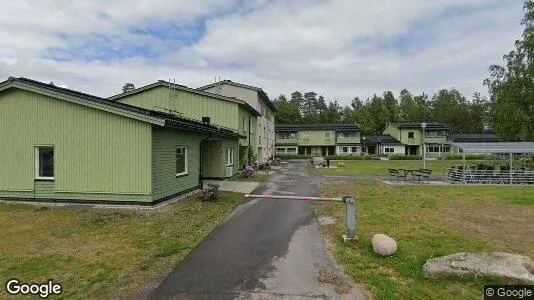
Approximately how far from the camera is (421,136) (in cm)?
6506

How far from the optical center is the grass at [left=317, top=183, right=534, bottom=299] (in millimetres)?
5922

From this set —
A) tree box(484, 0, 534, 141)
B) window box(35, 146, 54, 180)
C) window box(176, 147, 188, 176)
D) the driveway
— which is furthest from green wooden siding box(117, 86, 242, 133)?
tree box(484, 0, 534, 141)

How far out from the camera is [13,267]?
21.7 feet

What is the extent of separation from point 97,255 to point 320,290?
501cm

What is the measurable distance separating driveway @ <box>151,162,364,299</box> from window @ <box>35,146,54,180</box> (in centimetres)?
785

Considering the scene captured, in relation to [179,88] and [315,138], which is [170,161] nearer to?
[179,88]

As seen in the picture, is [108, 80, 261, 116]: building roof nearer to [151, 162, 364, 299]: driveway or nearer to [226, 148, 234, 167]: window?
[226, 148, 234, 167]: window

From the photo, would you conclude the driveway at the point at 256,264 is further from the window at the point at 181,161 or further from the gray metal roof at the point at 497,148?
the gray metal roof at the point at 497,148

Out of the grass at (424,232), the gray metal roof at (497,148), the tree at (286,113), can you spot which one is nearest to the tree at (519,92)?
the gray metal roof at (497,148)

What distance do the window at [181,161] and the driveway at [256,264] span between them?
482 centimetres

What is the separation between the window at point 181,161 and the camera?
14952 millimetres

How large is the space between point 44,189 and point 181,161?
5476mm

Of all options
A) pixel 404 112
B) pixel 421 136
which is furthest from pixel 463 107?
pixel 421 136

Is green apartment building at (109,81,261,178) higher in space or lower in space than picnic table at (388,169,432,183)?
higher
